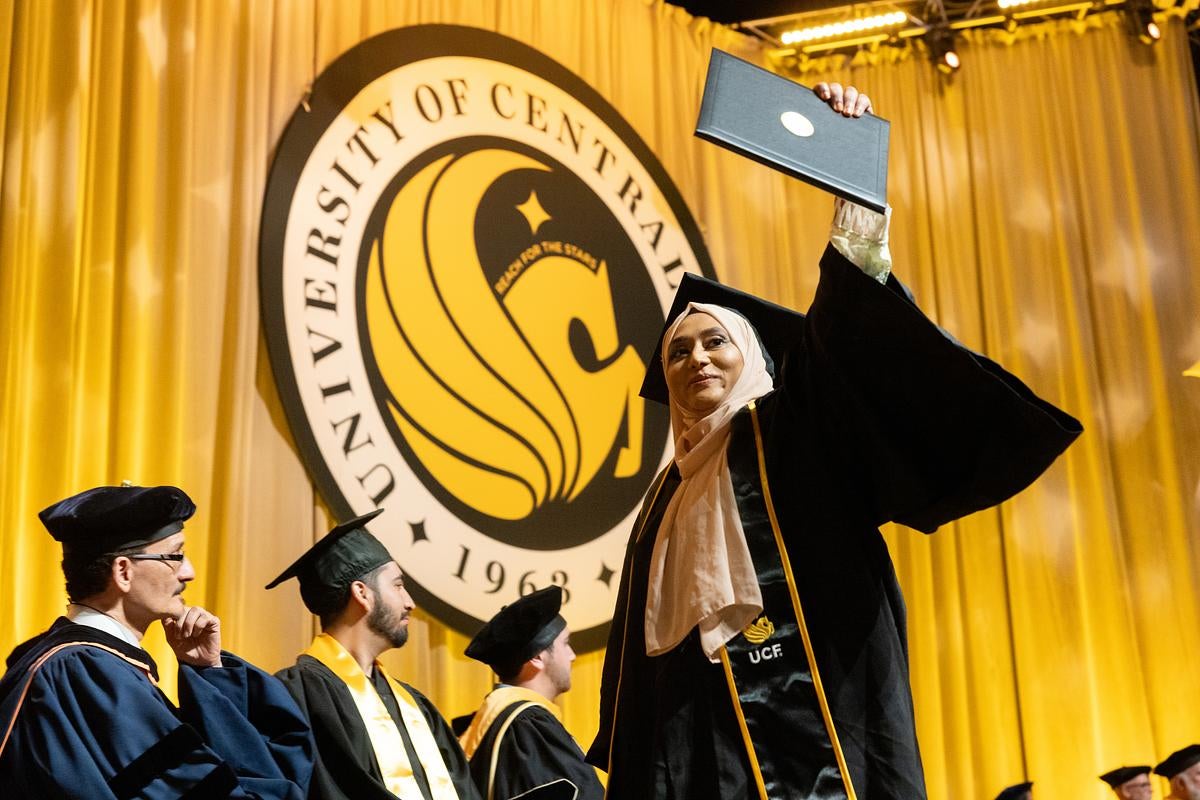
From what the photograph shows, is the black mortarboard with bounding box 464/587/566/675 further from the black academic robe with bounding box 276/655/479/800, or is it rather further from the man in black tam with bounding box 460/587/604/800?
the black academic robe with bounding box 276/655/479/800

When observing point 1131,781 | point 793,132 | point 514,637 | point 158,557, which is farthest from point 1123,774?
point 793,132

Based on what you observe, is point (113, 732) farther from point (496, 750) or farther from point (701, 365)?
point (496, 750)

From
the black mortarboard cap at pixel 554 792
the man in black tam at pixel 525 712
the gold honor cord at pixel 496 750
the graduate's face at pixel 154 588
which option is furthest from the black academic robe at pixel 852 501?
the gold honor cord at pixel 496 750

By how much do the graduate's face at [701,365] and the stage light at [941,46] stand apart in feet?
19.7

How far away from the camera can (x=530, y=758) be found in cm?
479

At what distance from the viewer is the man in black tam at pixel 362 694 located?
4.01 metres

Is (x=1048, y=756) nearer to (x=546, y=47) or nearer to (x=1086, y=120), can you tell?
(x=1086, y=120)

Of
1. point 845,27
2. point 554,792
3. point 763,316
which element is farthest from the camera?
point 845,27

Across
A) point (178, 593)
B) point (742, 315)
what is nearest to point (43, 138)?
point (178, 593)

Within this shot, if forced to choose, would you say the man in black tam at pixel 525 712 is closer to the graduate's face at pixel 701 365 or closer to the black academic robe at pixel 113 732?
the black academic robe at pixel 113 732

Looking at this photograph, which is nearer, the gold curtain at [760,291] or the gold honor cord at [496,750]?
the gold honor cord at [496,750]

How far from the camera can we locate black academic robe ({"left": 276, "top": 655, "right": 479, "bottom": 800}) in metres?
3.95

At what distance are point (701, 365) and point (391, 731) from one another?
2239 millimetres

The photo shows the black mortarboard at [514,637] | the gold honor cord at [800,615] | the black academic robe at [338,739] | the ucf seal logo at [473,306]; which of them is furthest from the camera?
the ucf seal logo at [473,306]
